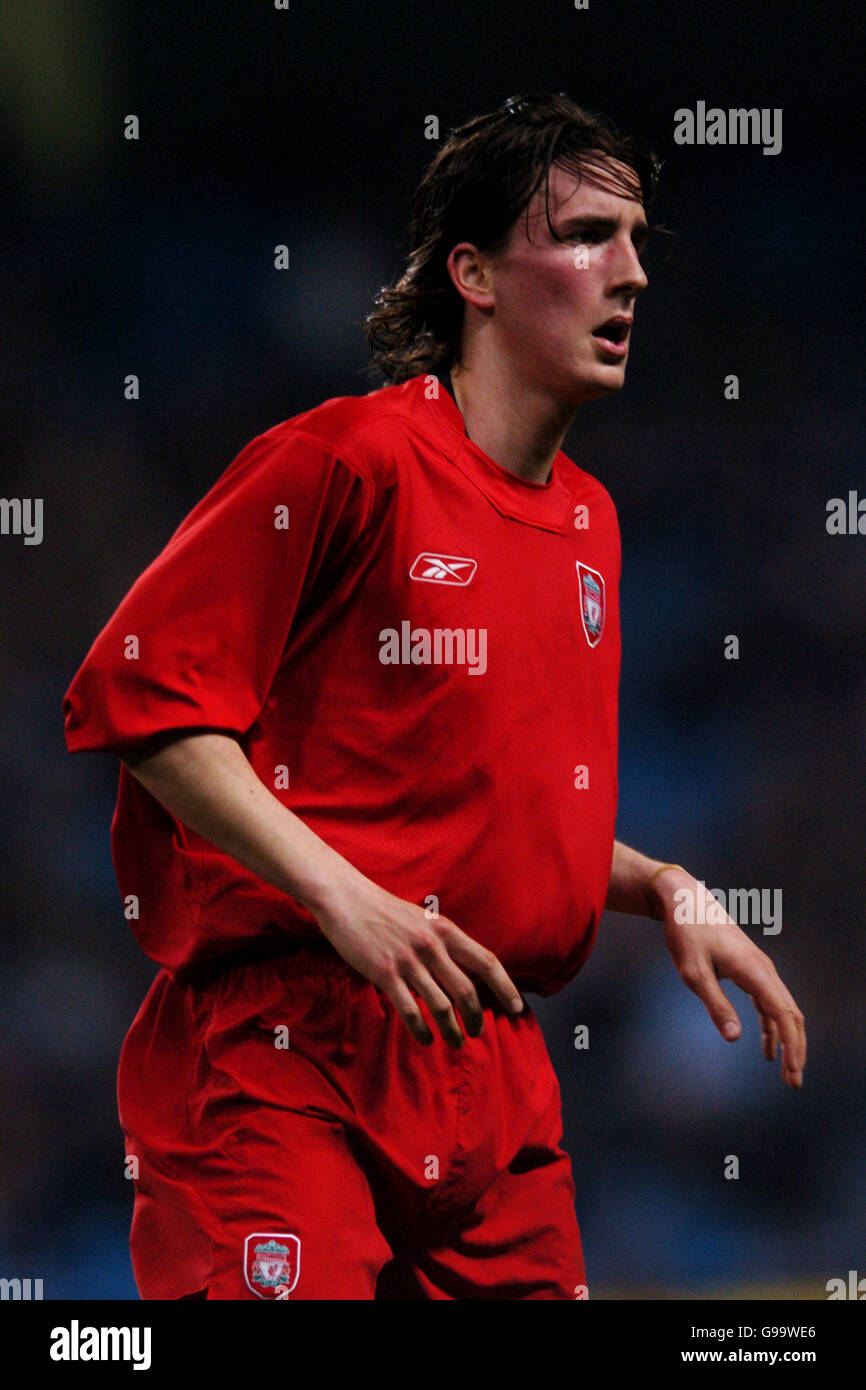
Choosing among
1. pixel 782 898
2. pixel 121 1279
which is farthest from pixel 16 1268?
pixel 782 898

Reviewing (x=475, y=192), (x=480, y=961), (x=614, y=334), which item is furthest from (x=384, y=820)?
(x=475, y=192)

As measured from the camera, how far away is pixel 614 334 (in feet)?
5.64

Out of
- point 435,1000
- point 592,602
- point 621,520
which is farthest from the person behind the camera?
point 621,520

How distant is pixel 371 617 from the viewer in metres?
1.55

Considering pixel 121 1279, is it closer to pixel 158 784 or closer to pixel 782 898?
pixel 782 898

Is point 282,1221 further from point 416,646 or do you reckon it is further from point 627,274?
point 627,274

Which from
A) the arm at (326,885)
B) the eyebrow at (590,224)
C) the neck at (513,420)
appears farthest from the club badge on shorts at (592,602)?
the arm at (326,885)

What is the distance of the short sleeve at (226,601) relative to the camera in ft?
4.60

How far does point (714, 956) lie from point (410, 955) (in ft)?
1.72

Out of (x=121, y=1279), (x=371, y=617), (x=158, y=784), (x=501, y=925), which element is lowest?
(x=121, y=1279)

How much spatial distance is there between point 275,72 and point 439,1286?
6.74 ft

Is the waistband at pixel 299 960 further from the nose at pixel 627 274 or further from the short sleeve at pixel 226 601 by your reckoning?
the nose at pixel 627 274

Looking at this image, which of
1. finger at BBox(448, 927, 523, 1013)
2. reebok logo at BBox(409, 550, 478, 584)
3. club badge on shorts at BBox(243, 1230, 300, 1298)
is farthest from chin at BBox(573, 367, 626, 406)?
club badge on shorts at BBox(243, 1230, 300, 1298)

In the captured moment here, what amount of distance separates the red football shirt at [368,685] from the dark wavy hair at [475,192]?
0.25m
